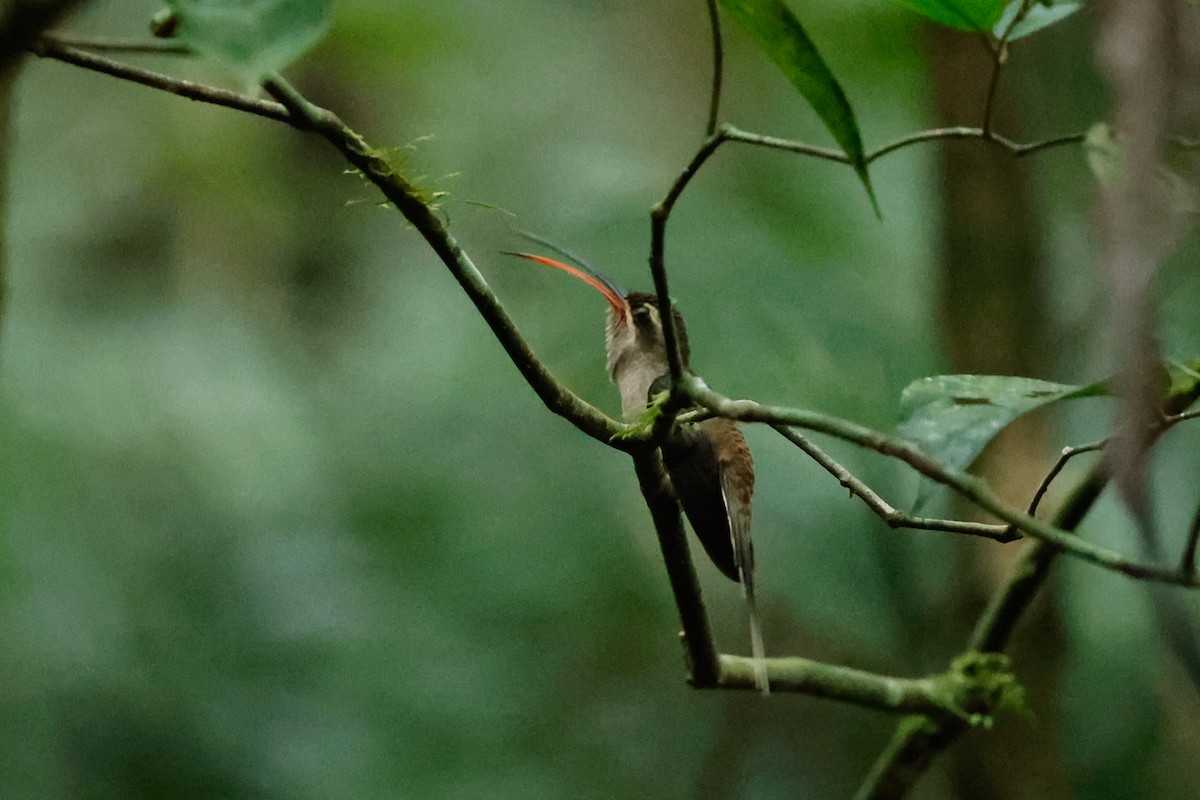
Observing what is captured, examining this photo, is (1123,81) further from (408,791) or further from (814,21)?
(408,791)

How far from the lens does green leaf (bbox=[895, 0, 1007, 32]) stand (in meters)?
0.96

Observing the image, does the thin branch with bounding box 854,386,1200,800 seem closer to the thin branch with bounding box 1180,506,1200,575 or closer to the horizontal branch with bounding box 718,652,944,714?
the horizontal branch with bounding box 718,652,944,714

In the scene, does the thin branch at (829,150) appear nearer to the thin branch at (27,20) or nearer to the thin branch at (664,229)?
the thin branch at (664,229)

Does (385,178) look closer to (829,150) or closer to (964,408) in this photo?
(829,150)

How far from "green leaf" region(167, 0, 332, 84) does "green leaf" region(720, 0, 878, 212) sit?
0.99 feet

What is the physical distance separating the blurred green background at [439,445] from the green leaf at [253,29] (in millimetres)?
2233

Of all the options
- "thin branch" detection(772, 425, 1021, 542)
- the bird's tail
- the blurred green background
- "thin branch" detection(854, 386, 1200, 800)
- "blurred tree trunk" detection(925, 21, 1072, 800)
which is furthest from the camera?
the blurred green background

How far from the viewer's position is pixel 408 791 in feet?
11.5

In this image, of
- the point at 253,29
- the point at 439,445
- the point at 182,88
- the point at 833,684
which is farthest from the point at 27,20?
the point at 439,445

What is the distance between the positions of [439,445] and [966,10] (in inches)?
116

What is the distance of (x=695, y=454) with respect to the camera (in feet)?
5.04

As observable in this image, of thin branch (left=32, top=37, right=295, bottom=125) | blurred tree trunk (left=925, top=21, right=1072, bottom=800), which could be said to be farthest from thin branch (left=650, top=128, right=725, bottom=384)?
blurred tree trunk (left=925, top=21, right=1072, bottom=800)

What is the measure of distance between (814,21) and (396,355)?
191 centimetres

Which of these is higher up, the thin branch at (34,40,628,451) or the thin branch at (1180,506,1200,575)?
the thin branch at (34,40,628,451)
